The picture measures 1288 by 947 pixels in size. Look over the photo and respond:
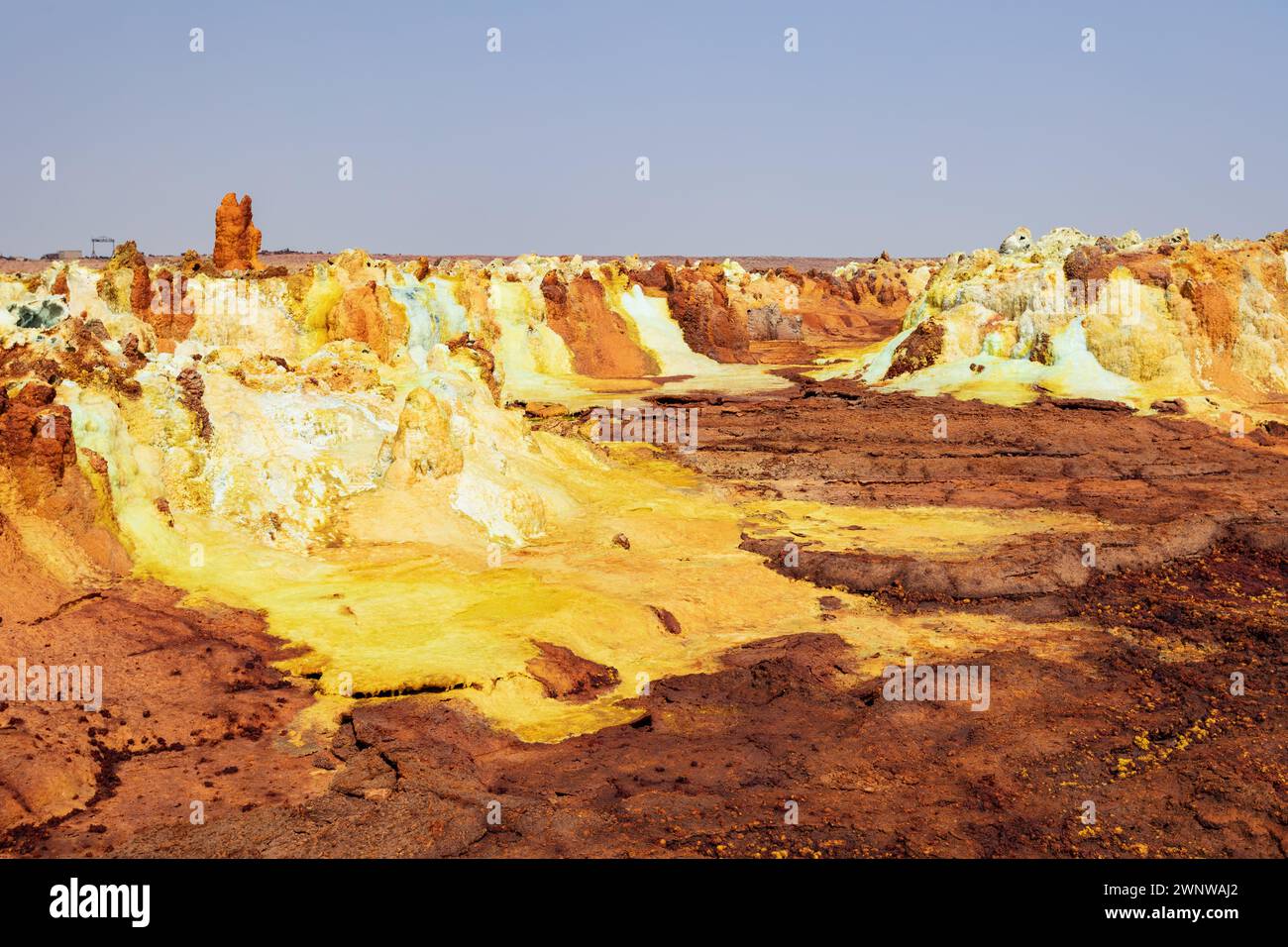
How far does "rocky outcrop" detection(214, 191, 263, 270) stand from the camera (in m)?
33.9

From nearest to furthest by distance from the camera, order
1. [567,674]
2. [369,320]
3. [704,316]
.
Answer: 1. [567,674]
2. [369,320]
3. [704,316]

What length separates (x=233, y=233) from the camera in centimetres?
3416

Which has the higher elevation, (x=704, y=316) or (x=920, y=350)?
(x=704, y=316)

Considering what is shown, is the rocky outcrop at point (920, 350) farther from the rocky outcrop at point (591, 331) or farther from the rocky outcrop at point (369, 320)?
the rocky outcrop at point (369, 320)

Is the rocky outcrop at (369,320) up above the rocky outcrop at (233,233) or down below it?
below

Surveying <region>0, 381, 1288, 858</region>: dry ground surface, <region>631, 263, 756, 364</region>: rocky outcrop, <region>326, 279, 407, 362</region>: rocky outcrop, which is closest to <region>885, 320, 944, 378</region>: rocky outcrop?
<region>631, 263, 756, 364</region>: rocky outcrop

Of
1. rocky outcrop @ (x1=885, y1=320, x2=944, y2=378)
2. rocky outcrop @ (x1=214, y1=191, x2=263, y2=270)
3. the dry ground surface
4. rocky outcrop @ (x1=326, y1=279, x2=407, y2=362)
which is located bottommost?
the dry ground surface

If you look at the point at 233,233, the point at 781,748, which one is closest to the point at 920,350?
the point at 233,233

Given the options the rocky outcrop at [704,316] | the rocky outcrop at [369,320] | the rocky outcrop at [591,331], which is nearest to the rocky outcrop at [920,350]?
the rocky outcrop at [591,331]

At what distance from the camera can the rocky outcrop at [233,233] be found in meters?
33.9

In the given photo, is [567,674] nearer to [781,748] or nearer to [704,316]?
[781,748]

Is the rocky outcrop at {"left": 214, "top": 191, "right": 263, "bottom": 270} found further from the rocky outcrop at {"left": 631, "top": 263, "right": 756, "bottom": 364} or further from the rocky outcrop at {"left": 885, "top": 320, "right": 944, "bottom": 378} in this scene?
the rocky outcrop at {"left": 885, "top": 320, "right": 944, "bottom": 378}
